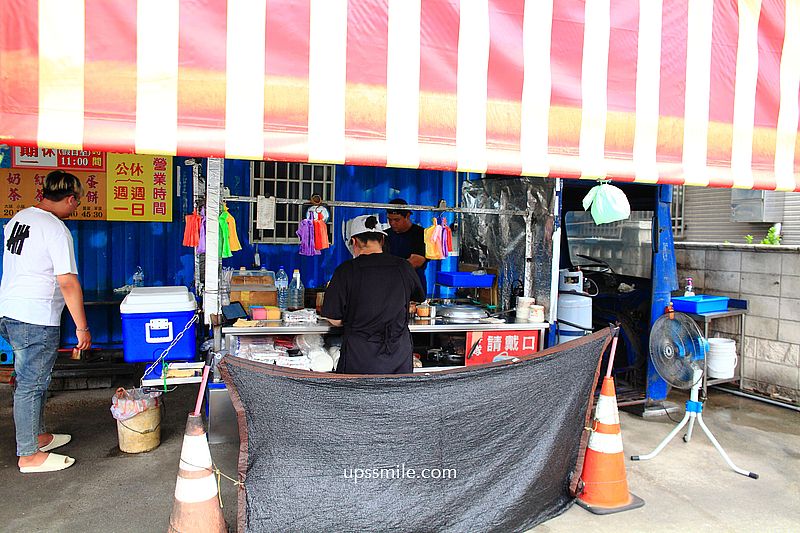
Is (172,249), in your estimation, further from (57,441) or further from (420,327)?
(420,327)

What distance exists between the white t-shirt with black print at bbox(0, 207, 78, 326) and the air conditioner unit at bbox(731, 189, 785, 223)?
33.0 ft

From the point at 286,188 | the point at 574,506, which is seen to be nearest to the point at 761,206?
the point at 286,188

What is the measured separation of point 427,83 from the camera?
3.85 meters

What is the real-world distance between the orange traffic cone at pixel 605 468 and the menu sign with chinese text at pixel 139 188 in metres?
5.65

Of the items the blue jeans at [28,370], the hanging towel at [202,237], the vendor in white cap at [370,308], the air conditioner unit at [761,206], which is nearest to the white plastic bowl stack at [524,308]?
the vendor in white cap at [370,308]

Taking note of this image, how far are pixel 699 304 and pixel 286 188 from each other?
16.8ft

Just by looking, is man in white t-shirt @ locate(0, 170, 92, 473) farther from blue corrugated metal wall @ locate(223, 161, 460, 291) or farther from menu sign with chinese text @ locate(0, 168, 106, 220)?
blue corrugated metal wall @ locate(223, 161, 460, 291)

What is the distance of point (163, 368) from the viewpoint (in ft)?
16.1

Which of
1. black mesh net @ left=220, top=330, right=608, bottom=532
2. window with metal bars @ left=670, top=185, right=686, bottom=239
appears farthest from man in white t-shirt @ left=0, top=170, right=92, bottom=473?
window with metal bars @ left=670, top=185, right=686, bottom=239

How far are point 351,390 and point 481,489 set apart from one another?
41.0 inches

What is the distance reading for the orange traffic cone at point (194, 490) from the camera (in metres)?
3.39

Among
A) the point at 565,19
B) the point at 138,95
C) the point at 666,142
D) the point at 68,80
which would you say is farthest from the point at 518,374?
the point at 68,80

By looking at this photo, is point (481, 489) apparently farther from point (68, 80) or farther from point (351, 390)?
point (68, 80)

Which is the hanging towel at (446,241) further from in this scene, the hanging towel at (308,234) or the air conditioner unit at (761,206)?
the air conditioner unit at (761,206)
